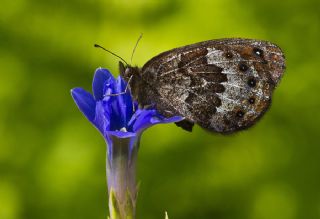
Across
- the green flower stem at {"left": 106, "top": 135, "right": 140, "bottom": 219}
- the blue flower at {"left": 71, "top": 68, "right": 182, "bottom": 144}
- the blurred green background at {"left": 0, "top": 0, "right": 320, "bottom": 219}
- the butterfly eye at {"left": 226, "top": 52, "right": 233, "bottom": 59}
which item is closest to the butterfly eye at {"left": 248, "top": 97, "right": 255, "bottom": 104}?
the butterfly eye at {"left": 226, "top": 52, "right": 233, "bottom": 59}

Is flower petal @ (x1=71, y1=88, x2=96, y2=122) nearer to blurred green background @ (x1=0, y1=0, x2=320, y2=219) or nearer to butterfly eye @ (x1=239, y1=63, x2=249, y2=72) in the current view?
butterfly eye @ (x1=239, y1=63, x2=249, y2=72)

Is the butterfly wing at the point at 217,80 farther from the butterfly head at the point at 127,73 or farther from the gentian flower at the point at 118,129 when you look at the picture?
the gentian flower at the point at 118,129

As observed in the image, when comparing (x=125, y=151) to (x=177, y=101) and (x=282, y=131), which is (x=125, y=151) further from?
(x=282, y=131)

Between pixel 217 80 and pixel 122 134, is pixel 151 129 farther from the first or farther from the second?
pixel 122 134

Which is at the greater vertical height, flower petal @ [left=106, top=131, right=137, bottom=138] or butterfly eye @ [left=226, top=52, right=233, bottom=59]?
butterfly eye @ [left=226, top=52, right=233, bottom=59]

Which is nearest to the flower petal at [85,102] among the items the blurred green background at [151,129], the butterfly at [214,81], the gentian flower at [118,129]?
the gentian flower at [118,129]
